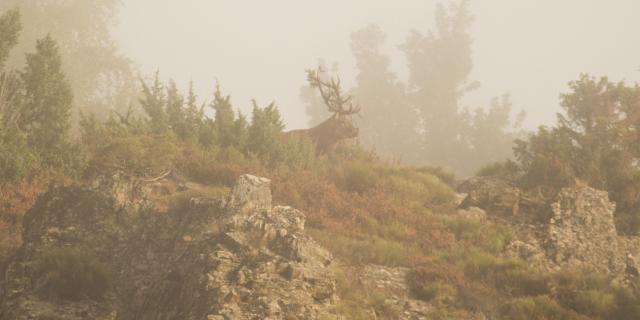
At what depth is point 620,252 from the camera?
31.9 feet

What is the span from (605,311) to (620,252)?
316cm

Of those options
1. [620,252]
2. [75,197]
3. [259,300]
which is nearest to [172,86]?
[75,197]

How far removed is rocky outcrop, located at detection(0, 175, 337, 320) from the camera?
640 cm

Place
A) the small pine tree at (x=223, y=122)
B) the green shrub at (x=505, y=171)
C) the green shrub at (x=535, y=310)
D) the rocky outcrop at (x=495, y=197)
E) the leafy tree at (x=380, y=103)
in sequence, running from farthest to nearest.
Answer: the leafy tree at (x=380, y=103), the small pine tree at (x=223, y=122), the green shrub at (x=505, y=171), the rocky outcrop at (x=495, y=197), the green shrub at (x=535, y=310)

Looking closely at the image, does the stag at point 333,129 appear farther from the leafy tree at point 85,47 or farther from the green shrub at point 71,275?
the leafy tree at point 85,47

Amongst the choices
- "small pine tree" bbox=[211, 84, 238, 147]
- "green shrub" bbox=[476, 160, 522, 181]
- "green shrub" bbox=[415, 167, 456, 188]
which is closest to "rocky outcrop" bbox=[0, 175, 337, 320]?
"small pine tree" bbox=[211, 84, 238, 147]

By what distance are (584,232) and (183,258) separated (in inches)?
335

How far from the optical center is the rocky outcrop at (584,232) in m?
9.30

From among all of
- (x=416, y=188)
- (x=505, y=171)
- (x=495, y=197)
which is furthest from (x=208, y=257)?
(x=505, y=171)

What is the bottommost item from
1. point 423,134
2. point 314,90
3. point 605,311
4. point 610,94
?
point 605,311

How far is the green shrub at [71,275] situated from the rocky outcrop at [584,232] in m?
8.61

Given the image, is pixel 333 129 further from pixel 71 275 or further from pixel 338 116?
pixel 71 275

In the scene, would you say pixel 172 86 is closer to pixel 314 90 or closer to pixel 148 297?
pixel 148 297

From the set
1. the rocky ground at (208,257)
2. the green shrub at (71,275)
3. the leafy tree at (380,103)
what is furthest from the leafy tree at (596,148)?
the leafy tree at (380,103)
